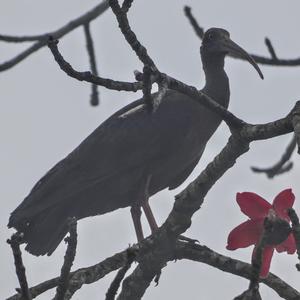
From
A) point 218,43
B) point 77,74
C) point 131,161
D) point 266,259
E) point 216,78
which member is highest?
point 218,43

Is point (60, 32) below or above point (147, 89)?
above

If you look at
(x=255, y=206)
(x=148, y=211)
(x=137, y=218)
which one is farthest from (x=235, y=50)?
(x=255, y=206)

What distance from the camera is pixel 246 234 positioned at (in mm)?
4062

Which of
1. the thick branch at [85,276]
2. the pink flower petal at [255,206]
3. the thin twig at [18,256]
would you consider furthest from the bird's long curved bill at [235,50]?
the thin twig at [18,256]

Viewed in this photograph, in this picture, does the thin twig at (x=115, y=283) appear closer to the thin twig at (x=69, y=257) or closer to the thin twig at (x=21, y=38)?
the thin twig at (x=69, y=257)

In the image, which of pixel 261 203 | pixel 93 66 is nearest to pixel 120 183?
pixel 93 66

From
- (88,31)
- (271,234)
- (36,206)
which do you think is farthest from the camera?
(36,206)

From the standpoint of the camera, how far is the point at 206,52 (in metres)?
9.97

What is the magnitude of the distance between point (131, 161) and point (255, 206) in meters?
5.16

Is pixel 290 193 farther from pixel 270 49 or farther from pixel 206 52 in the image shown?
pixel 206 52

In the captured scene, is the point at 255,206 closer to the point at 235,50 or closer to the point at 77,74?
the point at 77,74

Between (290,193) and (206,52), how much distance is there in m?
6.08

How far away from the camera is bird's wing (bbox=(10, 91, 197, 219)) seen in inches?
356

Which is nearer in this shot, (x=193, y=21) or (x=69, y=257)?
(x=69, y=257)
